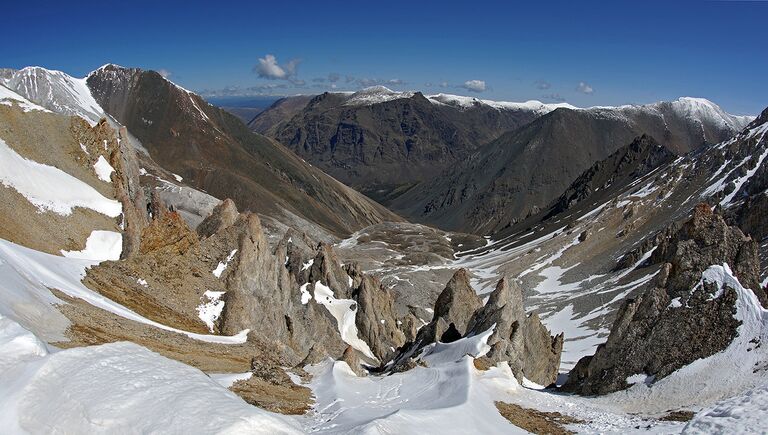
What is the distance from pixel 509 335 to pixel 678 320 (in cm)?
1539

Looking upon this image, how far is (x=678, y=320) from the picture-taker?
3469cm

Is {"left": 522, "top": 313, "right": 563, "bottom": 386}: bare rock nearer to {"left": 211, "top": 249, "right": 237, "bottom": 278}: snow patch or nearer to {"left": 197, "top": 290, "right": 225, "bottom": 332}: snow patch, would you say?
{"left": 197, "top": 290, "right": 225, "bottom": 332}: snow patch

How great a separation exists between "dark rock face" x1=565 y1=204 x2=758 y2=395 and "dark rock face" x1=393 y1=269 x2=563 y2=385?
A: 579cm

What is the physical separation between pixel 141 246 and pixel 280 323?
56.4 ft

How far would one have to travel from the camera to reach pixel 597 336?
329 feet

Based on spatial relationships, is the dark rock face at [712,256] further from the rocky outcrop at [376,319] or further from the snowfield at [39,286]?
the rocky outcrop at [376,319]

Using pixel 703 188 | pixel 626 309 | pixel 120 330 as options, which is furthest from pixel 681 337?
pixel 703 188

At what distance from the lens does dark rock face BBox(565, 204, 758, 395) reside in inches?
1284

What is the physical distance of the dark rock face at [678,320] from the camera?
32.6 m

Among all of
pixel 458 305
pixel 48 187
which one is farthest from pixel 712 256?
pixel 48 187

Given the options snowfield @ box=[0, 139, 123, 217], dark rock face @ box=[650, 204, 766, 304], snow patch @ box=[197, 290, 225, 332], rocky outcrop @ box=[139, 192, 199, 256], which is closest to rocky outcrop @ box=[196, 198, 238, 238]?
snowfield @ box=[0, 139, 123, 217]

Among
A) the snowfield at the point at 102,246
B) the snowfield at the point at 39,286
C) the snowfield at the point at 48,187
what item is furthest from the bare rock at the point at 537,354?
the snowfield at the point at 48,187

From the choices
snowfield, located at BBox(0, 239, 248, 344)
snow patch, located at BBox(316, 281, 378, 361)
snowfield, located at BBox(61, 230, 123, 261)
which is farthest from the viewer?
snow patch, located at BBox(316, 281, 378, 361)

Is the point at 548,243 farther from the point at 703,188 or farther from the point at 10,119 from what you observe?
the point at 10,119
